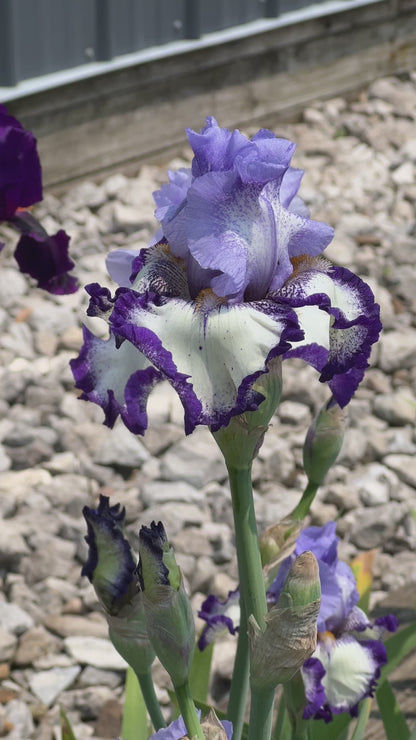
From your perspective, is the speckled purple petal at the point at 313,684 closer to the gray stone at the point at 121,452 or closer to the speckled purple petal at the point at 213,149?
the speckled purple petal at the point at 213,149

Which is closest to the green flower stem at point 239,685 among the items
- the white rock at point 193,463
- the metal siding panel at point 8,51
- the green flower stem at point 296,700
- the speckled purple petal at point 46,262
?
the green flower stem at point 296,700

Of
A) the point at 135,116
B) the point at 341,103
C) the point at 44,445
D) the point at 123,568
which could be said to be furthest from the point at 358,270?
the point at 123,568

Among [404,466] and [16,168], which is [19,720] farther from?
[404,466]

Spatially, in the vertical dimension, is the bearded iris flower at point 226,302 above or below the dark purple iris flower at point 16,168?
above

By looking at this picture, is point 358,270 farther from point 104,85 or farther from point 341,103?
point 341,103

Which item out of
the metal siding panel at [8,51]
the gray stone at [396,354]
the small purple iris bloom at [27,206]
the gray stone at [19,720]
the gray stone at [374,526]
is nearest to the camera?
the small purple iris bloom at [27,206]

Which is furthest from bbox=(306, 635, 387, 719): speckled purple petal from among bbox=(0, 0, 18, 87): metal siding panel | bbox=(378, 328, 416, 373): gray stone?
bbox=(0, 0, 18, 87): metal siding panel
